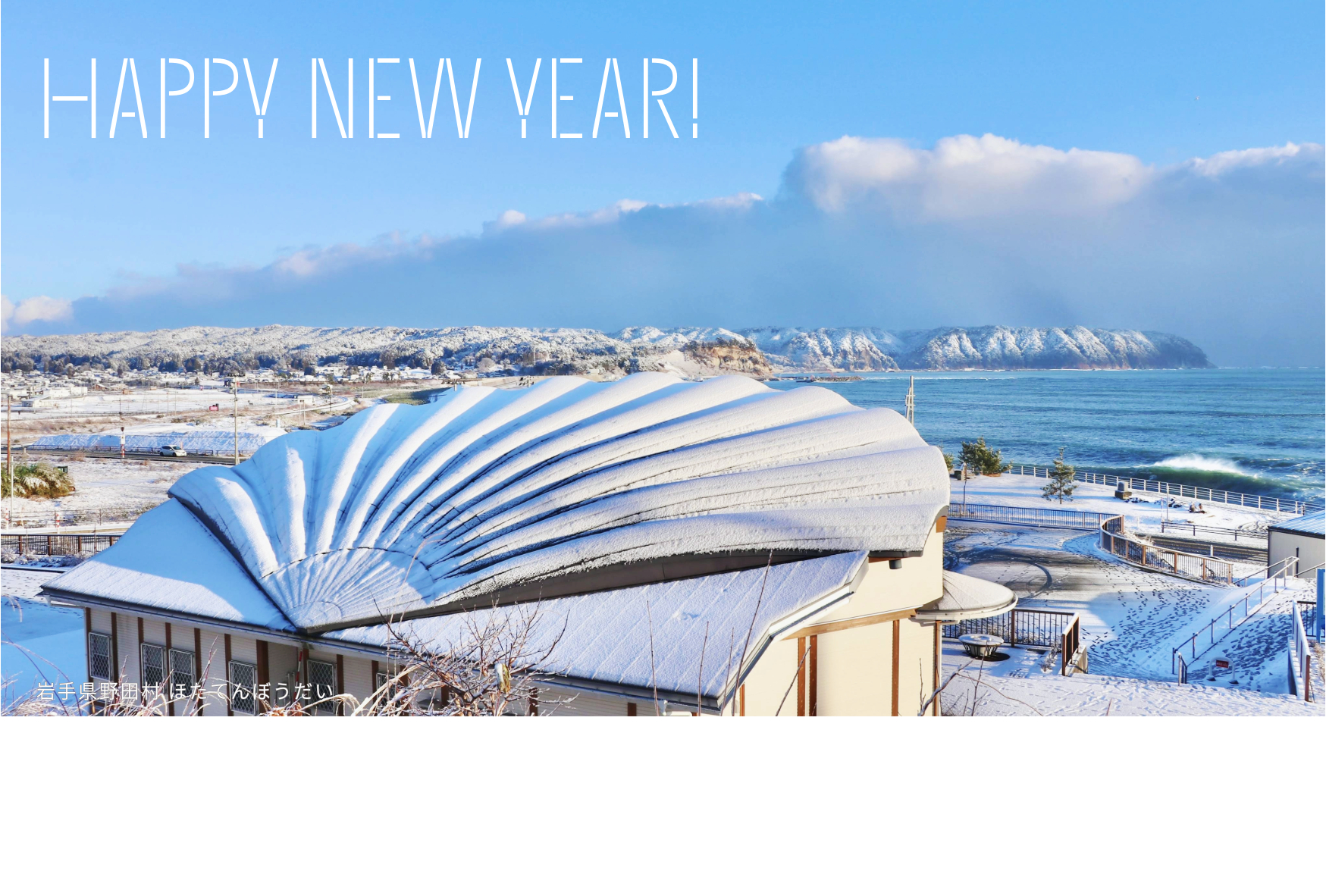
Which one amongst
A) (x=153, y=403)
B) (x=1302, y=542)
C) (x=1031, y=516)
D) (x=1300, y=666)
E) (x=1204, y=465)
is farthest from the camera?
(x=1204, y=465)

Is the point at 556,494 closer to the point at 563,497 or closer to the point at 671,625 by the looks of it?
the point at 563,497

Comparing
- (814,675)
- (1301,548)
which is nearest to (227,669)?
(814,675)

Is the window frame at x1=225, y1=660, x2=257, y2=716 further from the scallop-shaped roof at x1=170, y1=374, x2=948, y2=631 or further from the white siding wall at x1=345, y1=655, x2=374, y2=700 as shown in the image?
the white siding wall at x1=345, y1=655, x2=374, y2=700

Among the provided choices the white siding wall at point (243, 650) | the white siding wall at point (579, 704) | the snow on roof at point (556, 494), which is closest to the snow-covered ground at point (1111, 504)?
the snow on roof at point (556, 494)

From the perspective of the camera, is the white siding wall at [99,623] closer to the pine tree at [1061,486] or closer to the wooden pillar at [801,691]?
the wooden pillar at [801,691]

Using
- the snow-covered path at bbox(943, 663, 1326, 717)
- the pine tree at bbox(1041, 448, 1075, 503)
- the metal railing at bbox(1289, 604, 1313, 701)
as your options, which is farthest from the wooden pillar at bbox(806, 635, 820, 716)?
the pine tree at bbox(1041, 448, 1075, 503)

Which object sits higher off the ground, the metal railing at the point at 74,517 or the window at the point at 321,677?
the window at the point at 321,677
